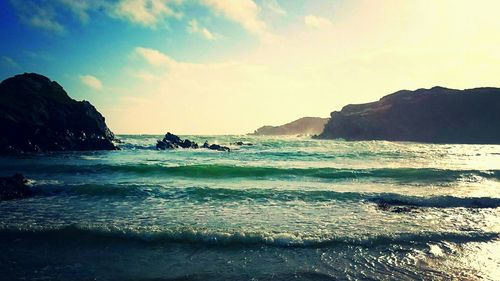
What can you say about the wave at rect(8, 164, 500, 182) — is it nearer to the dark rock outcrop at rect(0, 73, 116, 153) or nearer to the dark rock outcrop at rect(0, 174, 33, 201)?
the dark rock outcrop at rect(0, 174, 33, 201)

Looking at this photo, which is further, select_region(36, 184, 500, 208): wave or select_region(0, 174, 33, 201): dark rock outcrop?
select_region(36, 184, 500, 208): wave

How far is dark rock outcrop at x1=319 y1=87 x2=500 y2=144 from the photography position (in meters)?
132

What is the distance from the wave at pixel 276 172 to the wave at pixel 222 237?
17.0 metres

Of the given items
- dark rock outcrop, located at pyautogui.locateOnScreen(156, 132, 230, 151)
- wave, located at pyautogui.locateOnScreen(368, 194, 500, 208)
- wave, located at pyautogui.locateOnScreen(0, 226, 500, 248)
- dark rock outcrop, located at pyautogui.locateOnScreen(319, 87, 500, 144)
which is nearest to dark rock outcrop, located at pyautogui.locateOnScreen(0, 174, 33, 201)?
wave, located at pyautogui.locateOnScreen(0, 226, 500, 248)

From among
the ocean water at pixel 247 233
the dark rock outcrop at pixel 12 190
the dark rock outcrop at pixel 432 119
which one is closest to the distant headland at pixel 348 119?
the dark rock outcrop at pixel 432 119

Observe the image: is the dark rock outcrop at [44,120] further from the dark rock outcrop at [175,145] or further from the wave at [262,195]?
the wave at [262,195]

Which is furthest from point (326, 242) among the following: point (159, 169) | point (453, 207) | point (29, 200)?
point (159, 169)

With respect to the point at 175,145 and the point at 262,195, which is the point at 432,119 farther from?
the point at 262,195

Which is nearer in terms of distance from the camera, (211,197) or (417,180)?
(211,197)

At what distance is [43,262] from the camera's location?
8.71 m

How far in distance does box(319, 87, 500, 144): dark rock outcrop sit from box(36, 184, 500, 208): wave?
124m

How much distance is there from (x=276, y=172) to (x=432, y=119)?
5348 inches

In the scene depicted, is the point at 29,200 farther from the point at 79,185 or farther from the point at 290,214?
the point at 290,214

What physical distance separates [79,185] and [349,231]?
17.3 m
